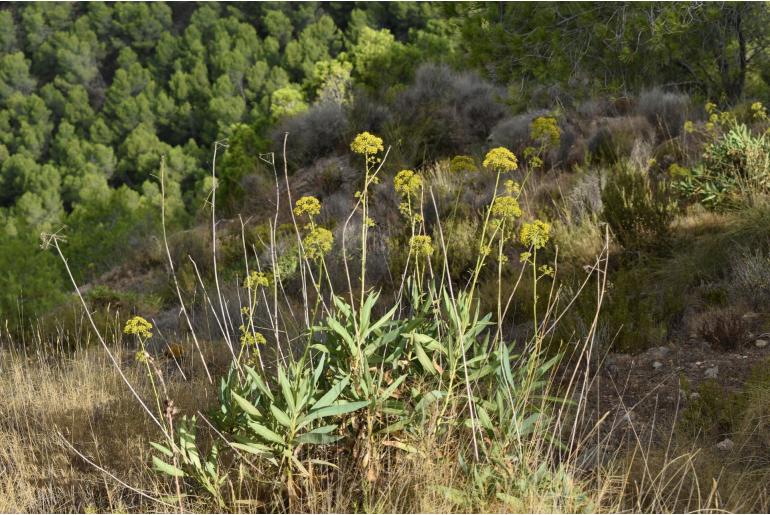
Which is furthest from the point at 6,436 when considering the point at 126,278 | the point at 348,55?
the point at 348,55

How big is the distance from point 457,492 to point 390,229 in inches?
200

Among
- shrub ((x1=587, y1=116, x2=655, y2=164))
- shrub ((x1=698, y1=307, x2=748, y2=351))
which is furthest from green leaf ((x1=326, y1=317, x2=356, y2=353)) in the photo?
shrub ((x1=587, y1=116, x2=655, y2=164))

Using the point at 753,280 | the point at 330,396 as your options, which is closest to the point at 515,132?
the point at 753,280

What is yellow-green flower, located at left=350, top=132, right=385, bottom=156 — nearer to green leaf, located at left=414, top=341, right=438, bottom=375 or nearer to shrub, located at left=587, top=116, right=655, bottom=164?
green leaf, located at left=414, top=341, right=438, bottom=375

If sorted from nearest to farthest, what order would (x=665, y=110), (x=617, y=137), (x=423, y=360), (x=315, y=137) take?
(x=423, y=360) → (x=617, y=137) → (x=665, y=110) → (x=315, y=137)

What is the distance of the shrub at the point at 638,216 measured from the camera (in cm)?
556

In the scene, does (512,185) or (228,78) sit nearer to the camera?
(512,185)

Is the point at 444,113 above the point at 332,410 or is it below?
below

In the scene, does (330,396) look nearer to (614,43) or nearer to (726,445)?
(726,445)

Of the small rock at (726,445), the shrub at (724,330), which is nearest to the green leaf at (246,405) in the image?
the small rock at (726,445)

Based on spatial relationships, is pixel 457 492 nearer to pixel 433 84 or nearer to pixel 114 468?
pixel 114 468

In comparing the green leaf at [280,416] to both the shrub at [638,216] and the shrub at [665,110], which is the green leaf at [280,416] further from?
the shrub at [665,110]

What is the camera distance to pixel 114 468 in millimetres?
3023

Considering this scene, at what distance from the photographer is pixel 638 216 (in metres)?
5.64
